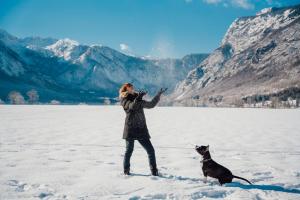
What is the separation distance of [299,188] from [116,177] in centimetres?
481

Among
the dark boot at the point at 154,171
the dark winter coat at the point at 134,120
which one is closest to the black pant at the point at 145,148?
the dark boot at the point at 154,171

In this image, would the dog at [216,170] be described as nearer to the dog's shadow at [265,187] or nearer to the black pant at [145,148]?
the dog's shadow at [265,187]

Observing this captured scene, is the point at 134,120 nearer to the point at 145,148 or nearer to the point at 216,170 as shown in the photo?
the point at 145,148

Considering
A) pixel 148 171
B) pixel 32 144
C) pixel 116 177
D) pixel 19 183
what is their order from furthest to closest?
1. pixel 32 144
2. pixel 148 171
3. pixel 116 177
4. pixel 19 183

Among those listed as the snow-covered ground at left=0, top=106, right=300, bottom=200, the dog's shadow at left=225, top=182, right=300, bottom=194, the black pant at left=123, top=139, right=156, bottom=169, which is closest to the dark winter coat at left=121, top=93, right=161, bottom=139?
the black pant at left=123, top=139, right=156, bottom=169

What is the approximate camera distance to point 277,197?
790 cm

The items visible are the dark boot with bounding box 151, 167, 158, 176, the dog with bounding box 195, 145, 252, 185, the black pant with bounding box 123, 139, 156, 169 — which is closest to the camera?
the dog with bounding box 195, 145, 252, 185

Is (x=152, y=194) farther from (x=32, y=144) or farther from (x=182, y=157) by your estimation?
(x=32, y=144)

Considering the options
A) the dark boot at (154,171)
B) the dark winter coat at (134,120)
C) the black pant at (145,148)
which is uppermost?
the dark winter coat at (134,120)

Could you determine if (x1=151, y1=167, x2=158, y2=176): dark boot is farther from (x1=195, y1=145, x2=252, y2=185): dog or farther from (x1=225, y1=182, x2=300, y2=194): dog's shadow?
(x1=225, y1=182, x2=300, y2=194): dog's shadow

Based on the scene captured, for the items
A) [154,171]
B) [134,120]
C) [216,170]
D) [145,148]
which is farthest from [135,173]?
[216,170]

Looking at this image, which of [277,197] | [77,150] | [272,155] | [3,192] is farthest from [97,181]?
[272,155]

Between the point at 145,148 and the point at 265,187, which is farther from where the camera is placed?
the point at 145,148

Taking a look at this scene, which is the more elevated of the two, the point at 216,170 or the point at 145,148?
the point at 145,148
